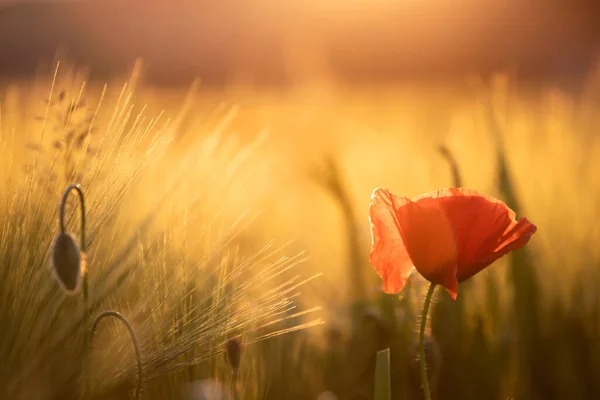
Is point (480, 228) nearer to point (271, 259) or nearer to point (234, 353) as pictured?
point (234, 353)

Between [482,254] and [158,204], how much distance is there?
306 mm

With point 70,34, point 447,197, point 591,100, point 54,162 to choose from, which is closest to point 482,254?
point 447,197

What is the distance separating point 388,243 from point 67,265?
0.87 feet

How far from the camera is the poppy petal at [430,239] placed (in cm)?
62

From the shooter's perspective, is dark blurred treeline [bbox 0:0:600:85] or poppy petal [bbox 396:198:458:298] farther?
dark blurred treeline [bbox 0:0:600:85]

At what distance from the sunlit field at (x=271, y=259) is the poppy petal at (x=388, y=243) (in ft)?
0.23

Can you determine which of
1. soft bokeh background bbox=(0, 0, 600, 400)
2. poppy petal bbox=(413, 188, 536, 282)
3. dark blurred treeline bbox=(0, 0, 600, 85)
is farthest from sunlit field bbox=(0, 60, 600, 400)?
dark blurred treeline bbox=(0, 0, 600, 85)

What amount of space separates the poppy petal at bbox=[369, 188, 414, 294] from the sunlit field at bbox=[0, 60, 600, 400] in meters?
0.07

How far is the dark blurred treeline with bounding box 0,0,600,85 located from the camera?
14367mm

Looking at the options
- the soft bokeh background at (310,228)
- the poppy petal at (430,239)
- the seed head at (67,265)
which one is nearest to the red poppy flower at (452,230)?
the poppy petal at (430,239)

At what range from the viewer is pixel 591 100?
4.31 feet

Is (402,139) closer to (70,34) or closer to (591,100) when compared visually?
(591,100)

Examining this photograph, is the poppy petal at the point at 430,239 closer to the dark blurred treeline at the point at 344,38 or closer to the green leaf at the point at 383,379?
the green leaf at the point at 383,379

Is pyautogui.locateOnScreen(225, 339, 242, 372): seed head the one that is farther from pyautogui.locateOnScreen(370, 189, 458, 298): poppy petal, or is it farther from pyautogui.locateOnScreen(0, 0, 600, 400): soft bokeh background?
pyautogui.locateOnScreen(370, 189, 458, 298): poppy petal
